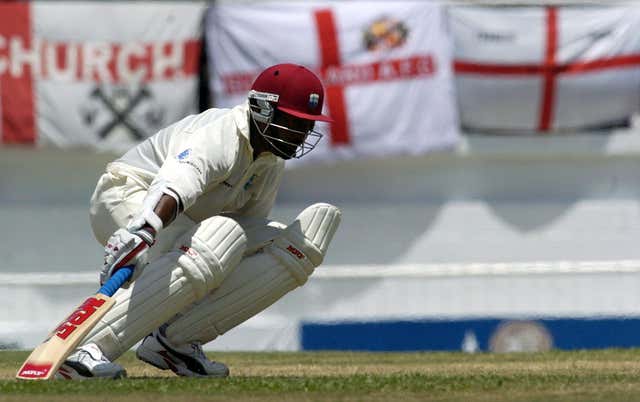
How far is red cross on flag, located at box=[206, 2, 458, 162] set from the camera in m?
14.1

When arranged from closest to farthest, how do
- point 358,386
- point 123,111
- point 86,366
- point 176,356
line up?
point 358,386, point 86,366, point 176,356, point 123,111

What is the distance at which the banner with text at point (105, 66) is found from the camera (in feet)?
46.4

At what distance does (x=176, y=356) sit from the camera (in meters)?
5.09

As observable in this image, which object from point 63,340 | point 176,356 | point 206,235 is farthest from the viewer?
point 176,356

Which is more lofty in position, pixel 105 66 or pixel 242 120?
pixel 242 120

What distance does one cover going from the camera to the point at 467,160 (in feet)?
48.8

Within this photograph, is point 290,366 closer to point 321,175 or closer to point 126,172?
point 126,172

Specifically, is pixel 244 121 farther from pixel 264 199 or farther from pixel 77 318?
pixel 77 318

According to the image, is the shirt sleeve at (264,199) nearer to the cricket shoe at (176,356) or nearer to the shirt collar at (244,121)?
the shirt collar at (244,121)

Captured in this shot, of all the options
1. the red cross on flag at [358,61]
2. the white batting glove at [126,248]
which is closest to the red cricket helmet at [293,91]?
the white batting glove at [126,248]

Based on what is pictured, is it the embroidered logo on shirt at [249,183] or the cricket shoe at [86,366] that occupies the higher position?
the embroidered logo on shirt at [249,183]

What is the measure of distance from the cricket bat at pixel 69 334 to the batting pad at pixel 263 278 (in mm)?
448

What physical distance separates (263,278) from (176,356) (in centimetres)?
43

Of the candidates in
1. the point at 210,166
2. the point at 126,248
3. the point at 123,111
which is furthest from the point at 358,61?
the point at 126,248
